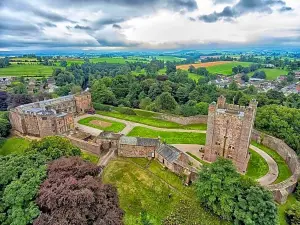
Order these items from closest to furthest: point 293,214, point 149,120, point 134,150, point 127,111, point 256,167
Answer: point 293,214 < point 256,167 < point 134,150 < point 149,120 < point 127,111

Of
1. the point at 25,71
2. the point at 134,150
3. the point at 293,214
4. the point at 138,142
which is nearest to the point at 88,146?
the point at 134,150

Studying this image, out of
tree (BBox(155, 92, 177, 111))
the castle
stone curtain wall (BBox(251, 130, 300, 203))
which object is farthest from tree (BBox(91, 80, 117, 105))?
stone curtain wall (BBox(251, 130, 300, 203))

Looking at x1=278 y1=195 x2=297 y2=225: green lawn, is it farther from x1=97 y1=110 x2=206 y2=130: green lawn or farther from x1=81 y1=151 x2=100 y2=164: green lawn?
x1=81 y1=151 x2=100 y2=164: green lawn

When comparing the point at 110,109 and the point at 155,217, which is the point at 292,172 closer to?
the point at 155,217

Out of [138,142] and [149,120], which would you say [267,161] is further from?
[149,120]

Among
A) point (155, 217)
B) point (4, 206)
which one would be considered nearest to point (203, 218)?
point (155, 217)

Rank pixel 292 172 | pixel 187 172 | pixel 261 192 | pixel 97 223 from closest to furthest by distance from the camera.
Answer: pixel 97 223, pixel 261 192, pixel 187 172, pixel 292 172

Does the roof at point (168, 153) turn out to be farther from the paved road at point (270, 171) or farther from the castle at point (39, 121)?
the castle at point (39, 121)
